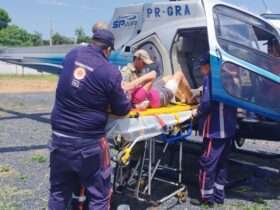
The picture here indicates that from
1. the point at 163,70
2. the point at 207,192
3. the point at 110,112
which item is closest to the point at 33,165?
the point at 163,70

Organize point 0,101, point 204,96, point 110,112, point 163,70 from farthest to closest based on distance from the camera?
point 0,101, point 163,70, point 204,96, point 110,112

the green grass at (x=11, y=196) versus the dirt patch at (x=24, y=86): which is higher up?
the green grass at (x=11, y=196)

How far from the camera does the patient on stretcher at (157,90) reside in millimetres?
5320

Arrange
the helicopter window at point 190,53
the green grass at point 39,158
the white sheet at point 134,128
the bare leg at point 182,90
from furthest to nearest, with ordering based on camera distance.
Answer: the green grass at point 39,158 < the helicopter window at point 190,53 < the bare leg at point 182,90 < the white sheet at point 134,128

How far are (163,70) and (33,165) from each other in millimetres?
2524

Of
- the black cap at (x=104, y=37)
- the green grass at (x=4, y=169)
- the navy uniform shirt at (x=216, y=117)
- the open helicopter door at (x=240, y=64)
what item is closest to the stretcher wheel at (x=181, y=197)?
the navy uniform shirt at (x=216, y=117)

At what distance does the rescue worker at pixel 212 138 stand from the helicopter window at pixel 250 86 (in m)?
0.21

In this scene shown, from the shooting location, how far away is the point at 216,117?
5.62 metres

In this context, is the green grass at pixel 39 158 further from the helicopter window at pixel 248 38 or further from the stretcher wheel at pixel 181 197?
the helicopter window at pixel 248 38

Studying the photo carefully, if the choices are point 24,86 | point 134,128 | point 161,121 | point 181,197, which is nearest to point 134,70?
point 161,121

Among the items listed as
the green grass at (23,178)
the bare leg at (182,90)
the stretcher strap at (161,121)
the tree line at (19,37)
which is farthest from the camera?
the tree line at (19,37)

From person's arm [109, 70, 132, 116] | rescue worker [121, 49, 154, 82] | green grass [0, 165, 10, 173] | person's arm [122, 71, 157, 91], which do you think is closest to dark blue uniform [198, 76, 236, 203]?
person's arm [122, 71, 157, 91]

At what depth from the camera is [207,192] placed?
5641mm

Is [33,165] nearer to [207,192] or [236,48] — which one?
[207,192]
